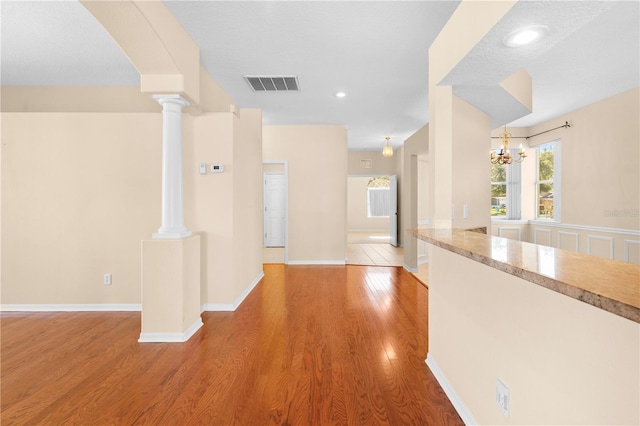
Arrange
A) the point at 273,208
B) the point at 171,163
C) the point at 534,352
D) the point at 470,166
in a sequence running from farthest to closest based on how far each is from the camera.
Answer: the point at 273,208, the point at 171,163, the point at 470,166, the point at 534,352

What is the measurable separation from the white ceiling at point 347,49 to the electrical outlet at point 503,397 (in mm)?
1723

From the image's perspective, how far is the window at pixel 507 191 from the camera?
582 centimetres

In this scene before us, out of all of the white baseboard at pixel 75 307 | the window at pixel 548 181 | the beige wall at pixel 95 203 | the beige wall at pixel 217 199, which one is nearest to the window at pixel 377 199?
the window at pixel 548 181

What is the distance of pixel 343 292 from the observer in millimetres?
4020

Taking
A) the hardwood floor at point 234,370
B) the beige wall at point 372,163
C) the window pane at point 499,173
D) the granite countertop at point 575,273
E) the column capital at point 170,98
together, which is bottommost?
the hardwood floor at point 234,370

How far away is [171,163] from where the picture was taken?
110 inches

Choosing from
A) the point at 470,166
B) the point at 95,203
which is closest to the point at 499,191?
the point at 470,166

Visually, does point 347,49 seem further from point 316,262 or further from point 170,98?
point 316,262

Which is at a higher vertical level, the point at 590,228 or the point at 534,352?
the point at 590,228

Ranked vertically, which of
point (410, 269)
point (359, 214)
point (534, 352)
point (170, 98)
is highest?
point (170, 98)

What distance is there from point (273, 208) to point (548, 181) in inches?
251

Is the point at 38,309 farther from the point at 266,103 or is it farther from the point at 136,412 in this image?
the point at 266,103

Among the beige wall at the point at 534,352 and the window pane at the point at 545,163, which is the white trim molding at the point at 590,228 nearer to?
the window pane at the point at 545,163

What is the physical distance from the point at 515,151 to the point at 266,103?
5084mm
